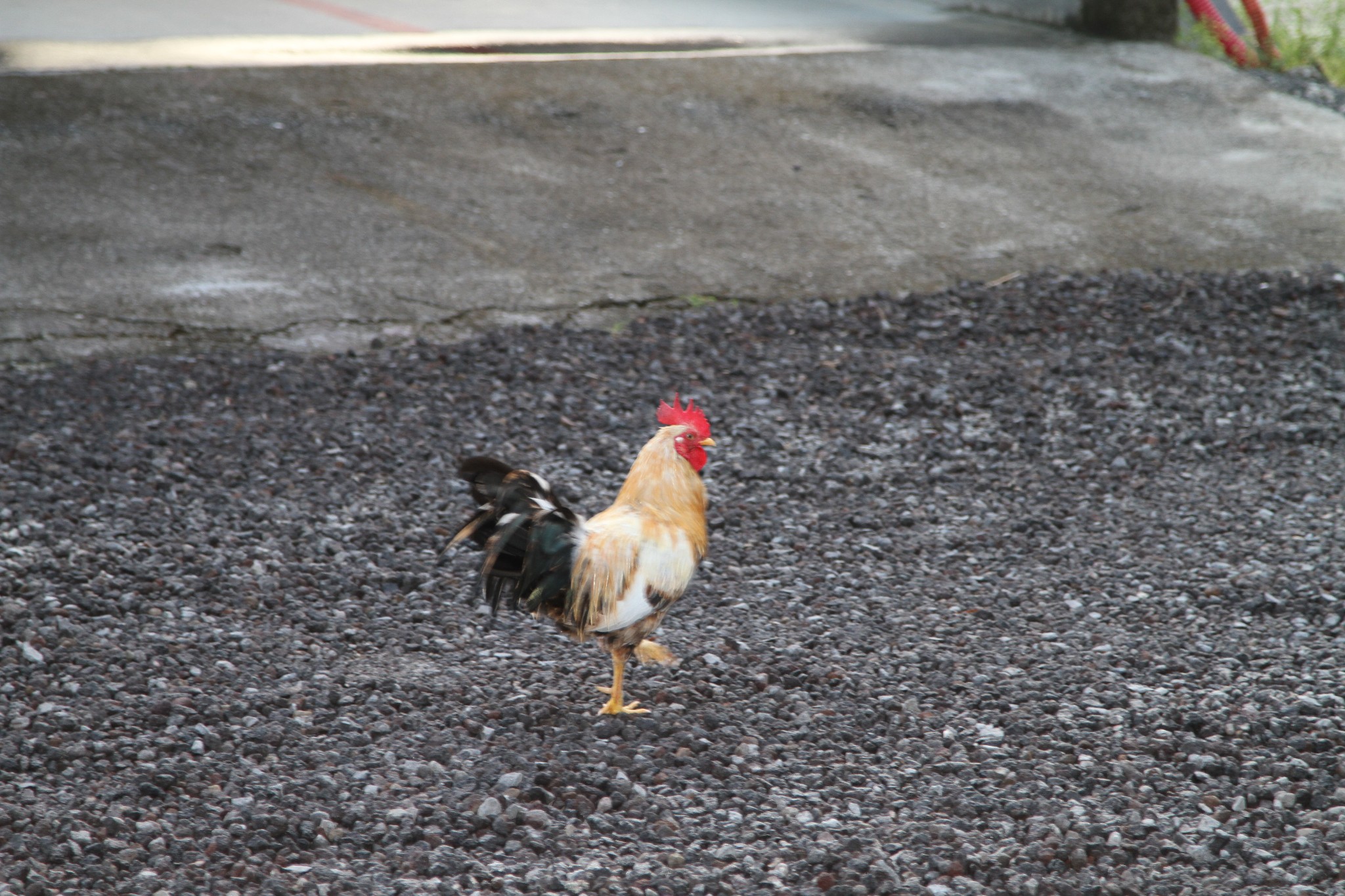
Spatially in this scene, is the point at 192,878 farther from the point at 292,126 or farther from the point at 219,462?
the point at 292,126

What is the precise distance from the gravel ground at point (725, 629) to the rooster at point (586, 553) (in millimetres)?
Result: 357

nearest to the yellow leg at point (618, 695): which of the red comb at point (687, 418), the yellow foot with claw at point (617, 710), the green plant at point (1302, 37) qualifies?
the yellow foot with claw at point (617, 710)

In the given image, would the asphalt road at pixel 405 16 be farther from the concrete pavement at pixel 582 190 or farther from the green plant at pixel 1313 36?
the green plant at pixel 1313 36

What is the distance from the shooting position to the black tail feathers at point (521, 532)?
3.36 meters

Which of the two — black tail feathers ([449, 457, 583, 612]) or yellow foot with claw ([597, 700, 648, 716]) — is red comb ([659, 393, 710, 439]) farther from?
yellow foot with claw ([597, 700, 648, 716])

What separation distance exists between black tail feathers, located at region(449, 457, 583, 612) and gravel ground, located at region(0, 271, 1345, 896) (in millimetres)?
446

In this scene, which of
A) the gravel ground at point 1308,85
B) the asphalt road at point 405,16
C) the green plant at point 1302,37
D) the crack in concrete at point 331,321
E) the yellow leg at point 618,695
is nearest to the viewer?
the yellow leg at point 618,695

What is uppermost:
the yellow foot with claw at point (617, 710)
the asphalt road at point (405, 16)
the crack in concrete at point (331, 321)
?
the asphalt road at point (405, 16)

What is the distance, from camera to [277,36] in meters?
9.62

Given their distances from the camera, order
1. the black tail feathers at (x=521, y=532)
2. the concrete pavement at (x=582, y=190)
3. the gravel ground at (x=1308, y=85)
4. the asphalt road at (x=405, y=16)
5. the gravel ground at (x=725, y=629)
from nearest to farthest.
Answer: the gravel ground at (x=725, y=629)
the black tail feathers at (x=521, y=532)
the concrete pavement at (x=582, y=190)
the asphalt road at (x=405, y=16)
the gravel ground at (x=1308, y=85)

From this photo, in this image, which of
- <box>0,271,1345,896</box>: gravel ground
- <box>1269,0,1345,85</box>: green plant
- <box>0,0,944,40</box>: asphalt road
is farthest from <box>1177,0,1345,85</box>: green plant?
<box>0,271,1345,896</box>: gravel ground

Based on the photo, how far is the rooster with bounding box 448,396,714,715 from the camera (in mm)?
3365

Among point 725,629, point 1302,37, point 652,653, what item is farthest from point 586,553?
point 1302,37

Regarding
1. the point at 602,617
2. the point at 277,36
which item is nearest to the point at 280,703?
the point at 602,617
